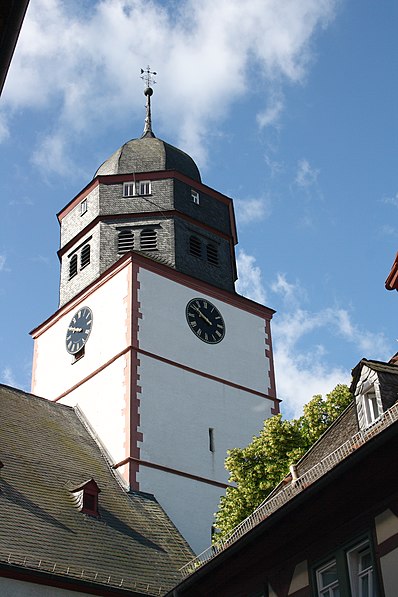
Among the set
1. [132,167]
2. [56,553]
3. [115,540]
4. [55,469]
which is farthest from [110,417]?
[132,167]

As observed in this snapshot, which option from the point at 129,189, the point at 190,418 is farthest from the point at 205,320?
the point at 129,189

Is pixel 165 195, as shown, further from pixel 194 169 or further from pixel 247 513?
pixel 247 513

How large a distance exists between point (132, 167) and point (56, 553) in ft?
44.8

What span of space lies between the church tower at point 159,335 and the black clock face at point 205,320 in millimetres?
31

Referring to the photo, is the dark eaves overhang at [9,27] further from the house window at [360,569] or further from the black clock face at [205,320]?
the black clock face at [205,320]

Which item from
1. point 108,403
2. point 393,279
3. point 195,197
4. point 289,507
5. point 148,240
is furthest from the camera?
point 195,197

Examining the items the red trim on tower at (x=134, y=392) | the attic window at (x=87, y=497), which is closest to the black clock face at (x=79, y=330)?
the red trim on tower at (x=134, y=392)

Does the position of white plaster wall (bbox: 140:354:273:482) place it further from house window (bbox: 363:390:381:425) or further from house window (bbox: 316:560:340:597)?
house window (bbox: 316:560:340:597)

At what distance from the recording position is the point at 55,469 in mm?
18422

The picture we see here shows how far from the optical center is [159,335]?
22.5 m

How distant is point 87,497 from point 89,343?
21.3 ft

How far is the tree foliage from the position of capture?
17.0 m

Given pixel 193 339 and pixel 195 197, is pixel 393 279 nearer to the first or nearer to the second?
pixel 193 339

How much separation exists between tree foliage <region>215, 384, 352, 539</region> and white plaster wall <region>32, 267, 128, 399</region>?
529cm
